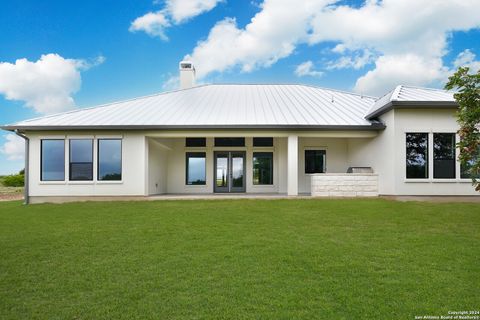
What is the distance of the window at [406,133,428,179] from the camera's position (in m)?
12.6

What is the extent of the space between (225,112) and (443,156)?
346 inches

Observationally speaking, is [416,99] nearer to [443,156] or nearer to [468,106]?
[443,156]

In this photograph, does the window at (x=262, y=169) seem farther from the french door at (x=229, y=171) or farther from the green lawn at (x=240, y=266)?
the green lawn at (x=240, y=266)

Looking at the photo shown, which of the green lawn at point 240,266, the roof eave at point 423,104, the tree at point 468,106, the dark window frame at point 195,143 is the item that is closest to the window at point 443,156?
A: the roof eave at point 423,104

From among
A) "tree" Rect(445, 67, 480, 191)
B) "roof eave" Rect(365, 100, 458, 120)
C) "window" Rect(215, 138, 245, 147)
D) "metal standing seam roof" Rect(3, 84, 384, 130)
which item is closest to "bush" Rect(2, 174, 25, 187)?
"metal standing seam roof" Rect(3, 84, 384, 130)

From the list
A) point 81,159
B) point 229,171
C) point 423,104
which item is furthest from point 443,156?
point 81,159

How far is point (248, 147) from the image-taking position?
1725 centimetres

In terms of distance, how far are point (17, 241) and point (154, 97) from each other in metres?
12.6

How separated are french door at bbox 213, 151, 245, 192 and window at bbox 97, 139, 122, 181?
4.99 m

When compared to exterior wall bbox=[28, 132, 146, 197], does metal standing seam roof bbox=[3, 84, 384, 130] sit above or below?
above

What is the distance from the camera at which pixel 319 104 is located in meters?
16.8

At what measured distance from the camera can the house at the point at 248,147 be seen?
12.5 metres

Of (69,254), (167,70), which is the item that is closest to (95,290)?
(69,254)

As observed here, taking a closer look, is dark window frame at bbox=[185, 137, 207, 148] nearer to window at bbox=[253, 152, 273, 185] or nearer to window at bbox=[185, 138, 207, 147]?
window at bbox=[185, 138, 207, 147]
